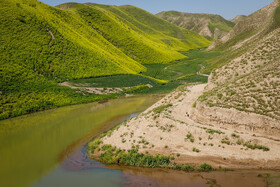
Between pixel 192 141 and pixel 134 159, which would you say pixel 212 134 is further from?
pixel 134 159

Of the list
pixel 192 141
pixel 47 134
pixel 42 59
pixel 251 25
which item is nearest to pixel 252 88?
pixel 192 141

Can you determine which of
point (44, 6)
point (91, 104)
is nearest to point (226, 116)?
point (91, 104)

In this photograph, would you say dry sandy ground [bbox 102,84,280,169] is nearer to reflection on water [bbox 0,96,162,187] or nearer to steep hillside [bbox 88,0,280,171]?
steep hillside [bbox 88,0,280,171]

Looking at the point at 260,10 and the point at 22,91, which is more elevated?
the point at 260,10

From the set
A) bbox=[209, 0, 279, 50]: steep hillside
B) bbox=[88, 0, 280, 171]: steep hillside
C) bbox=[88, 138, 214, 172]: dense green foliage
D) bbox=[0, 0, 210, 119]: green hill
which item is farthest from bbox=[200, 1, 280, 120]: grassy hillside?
bbox=[209, 0, 279, 50]: steep hillside

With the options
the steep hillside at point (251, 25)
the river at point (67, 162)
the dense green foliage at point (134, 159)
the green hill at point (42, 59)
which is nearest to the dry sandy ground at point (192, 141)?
the dense green foliage at point (134, 159)

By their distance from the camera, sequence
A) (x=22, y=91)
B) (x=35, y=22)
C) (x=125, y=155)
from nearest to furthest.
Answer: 1. (x=125, y=155)
2. (x=22, y=91)
3. (x=35, y=22)

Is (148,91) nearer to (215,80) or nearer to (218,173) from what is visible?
(215,80)

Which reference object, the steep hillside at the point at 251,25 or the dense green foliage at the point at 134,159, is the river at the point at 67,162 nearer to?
the dense green foliage at the point at 134,159
